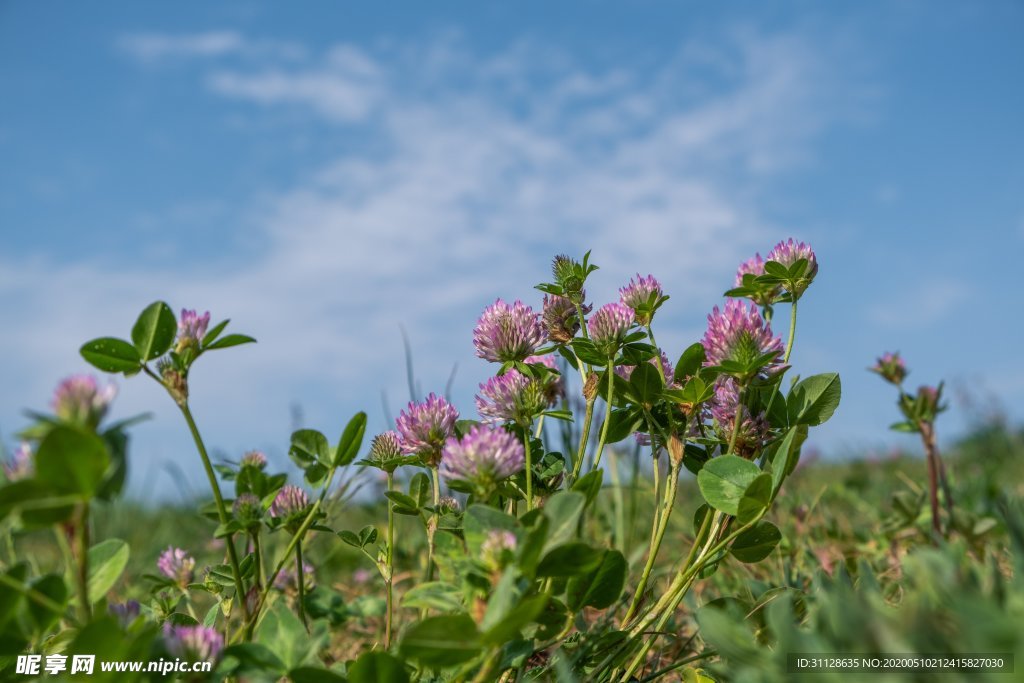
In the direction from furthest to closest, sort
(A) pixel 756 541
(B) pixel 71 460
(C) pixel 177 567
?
(C) pixel 177 567 → (A) pixel 756 541 → (B) pixel 71 460

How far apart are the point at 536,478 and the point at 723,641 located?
60cm

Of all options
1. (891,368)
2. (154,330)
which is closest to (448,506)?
(154,330)

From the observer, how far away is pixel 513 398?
1.64m

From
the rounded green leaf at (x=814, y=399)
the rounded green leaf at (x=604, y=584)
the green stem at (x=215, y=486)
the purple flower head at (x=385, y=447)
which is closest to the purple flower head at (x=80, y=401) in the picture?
the green stem at (x=215, y=486)

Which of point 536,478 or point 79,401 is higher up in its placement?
point 79,401

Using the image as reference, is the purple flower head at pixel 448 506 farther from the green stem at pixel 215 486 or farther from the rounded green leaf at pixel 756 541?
the rounded green leaf at pixel 756 541

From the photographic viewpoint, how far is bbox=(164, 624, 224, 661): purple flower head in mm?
1234

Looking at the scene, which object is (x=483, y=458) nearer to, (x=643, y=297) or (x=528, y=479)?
(x=528, y=479)

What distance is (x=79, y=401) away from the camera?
1.18 meters

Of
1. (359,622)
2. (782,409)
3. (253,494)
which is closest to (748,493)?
(782,409)

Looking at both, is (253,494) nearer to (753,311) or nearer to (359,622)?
(753,311)

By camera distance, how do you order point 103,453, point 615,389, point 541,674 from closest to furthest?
point 103,453
point 541,674
point 615,389

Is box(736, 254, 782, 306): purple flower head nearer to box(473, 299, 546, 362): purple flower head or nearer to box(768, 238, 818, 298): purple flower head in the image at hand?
box(768, 238, 818, 298): purple flower head

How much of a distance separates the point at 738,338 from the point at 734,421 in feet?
0.58
